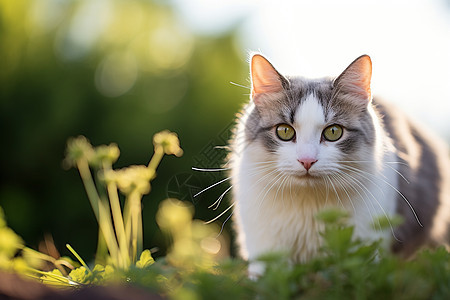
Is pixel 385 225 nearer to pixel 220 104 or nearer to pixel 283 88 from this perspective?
pixel 283 88

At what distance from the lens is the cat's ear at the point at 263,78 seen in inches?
69.7

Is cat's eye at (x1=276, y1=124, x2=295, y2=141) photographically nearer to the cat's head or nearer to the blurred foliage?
the cat's head

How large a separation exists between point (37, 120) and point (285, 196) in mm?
3810

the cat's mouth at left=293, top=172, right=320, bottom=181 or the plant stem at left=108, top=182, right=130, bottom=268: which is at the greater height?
the cat's mouth at left=293, top=172, right=320, bottom=181

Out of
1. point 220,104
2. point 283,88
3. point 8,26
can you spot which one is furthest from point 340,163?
point 8,26

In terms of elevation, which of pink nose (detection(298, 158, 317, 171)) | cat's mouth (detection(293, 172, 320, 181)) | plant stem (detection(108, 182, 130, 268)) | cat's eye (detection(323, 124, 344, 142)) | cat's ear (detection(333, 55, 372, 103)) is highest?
cat's ear (detection(333, 55, 372, 103))

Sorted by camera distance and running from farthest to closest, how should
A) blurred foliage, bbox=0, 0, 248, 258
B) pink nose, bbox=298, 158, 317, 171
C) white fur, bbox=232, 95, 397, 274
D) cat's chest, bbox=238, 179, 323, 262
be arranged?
blurred foliage, bbox=0, 0, 248, 258, cat's chest, bbox=238, 179, 323, 262, white fur, bbox=232, 95, 397, 274, pink nose, bbox=298, 158, 317, 171

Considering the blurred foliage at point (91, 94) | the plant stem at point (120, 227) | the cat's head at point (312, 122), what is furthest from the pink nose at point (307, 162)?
the blurred foliage at point (91, 94)

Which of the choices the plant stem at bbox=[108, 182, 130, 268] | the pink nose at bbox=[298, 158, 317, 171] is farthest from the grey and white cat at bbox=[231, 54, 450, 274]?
the plant stem at bbox=[108, 182, 130, 268]

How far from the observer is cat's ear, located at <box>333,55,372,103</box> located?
66.8 inches

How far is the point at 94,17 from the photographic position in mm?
5254

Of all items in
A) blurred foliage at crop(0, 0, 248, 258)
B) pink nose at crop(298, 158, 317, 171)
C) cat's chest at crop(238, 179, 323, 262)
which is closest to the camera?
pink nose at crop(298, 158, 317, 171)

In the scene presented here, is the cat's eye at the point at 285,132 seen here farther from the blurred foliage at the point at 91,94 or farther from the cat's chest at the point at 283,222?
the blurred foliage at the point at 91,94

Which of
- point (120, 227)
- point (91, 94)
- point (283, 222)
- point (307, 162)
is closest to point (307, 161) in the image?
point (307, 162)
